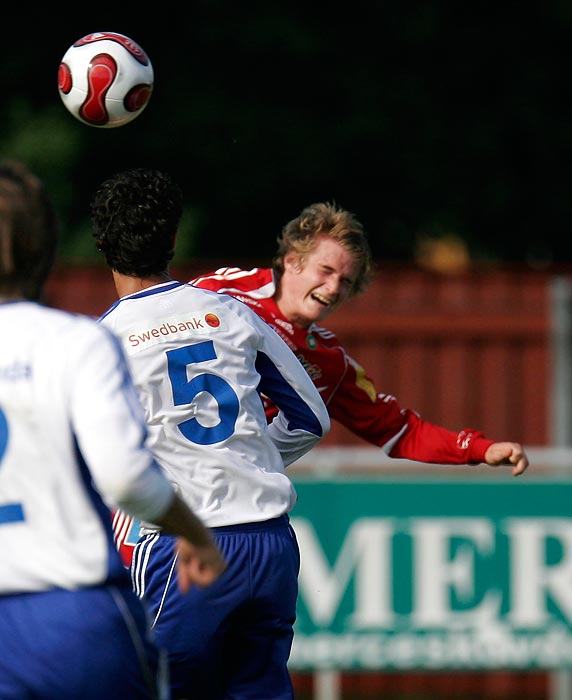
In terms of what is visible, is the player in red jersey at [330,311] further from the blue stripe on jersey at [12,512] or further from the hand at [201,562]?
the blue stripe on jersey at [12,512]

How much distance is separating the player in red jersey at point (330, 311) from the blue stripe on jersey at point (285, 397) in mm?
396

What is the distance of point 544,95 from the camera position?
20969mm

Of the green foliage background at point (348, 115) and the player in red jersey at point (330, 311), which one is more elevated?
the green foliage background at point (348, 115)

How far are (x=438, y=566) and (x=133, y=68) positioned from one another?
481cm

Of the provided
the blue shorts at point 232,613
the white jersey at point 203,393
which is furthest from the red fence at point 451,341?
the white jersey at point 203,393

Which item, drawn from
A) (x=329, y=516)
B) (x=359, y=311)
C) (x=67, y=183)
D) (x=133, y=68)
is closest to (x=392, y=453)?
(x=133, y=68)

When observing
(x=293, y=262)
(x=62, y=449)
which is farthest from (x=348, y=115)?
(x=62, y=449)

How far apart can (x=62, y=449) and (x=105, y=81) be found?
235cm

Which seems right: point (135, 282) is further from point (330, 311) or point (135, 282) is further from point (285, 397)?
point (330, 311)

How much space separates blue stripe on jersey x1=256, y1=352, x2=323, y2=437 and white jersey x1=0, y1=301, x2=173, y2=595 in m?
1.27

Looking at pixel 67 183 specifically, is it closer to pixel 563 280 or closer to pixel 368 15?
pixel 368 15

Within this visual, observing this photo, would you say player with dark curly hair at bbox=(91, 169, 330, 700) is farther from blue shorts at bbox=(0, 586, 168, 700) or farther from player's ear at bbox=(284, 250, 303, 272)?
blue shorts at bbox=(0, 586, 168, 700)

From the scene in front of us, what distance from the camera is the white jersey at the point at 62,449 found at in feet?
10.1

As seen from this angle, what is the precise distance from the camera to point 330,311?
16.7 feet
